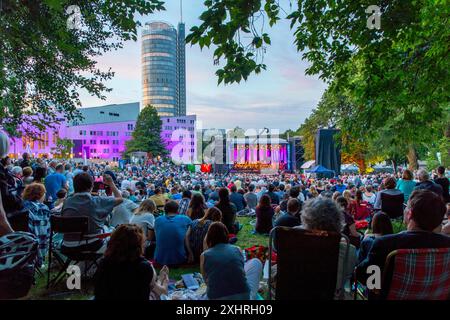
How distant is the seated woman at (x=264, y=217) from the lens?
7.52 meters

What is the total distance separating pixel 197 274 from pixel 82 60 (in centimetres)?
537

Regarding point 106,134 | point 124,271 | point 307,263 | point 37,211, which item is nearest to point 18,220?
point 37,211

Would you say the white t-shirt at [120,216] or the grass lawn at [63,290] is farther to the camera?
the white t-shirt at [120,216]

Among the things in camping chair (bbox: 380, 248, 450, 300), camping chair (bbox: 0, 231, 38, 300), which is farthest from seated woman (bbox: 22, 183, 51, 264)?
camping chair (bbox: 380, 248, 450, 300)

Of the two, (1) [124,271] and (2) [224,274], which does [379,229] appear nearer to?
(2) [224,274]

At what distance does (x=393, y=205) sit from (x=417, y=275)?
210 inches

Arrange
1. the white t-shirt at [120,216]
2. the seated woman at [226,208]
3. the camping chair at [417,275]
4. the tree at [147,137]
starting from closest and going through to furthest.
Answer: the camping chair at [417,275] → the white t-shirt at [120,216] → the seated woman at [226,208] → the tree at [147,137]

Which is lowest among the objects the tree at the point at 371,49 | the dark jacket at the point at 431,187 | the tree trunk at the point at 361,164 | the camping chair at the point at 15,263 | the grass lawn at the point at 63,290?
the grass lawn at the point at 63,290

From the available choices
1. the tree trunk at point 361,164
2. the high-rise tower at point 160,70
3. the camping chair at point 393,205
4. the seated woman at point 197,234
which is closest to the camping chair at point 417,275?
the seated woman at point 197,234

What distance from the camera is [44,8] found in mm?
5852

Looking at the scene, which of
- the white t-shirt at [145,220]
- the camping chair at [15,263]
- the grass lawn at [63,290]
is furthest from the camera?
the white t-shirt at [145,220]

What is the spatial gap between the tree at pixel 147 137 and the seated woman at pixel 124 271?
60.5 m

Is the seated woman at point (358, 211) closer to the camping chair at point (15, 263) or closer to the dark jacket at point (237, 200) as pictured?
the dark jacket at point (237, 200)
